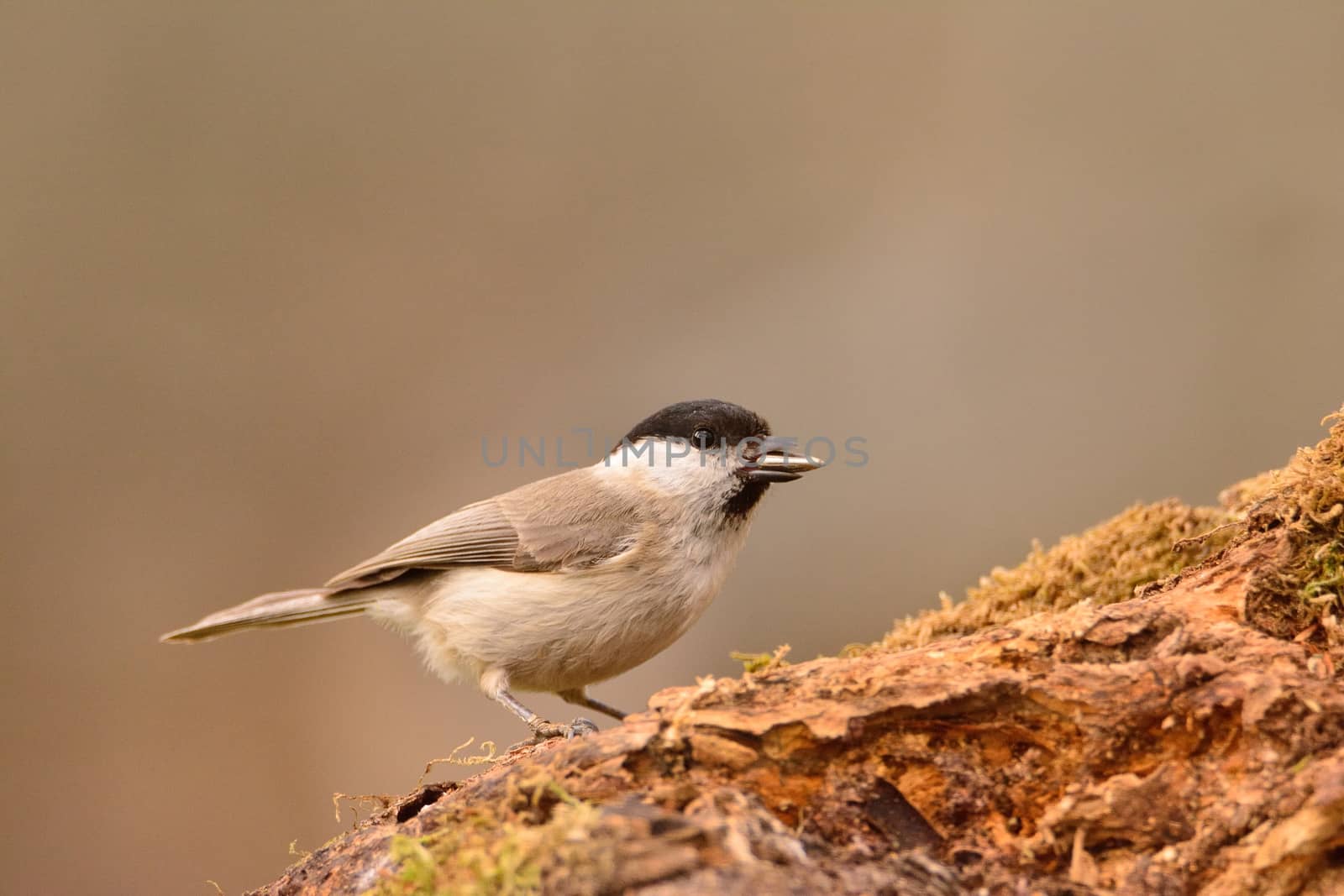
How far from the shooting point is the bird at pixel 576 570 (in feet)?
8.81

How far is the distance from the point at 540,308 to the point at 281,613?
3008 mm

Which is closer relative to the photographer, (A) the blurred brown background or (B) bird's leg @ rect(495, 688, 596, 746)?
(B) bird's leg @ rect(495, 688, 596, 746)

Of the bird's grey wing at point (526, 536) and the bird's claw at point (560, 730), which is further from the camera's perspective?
the bird's grey wing at point (526, 536)

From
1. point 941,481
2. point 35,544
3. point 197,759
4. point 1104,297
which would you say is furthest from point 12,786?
point 1104,297

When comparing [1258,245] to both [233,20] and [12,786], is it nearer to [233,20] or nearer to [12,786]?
[233,20]

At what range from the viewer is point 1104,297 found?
529 cm

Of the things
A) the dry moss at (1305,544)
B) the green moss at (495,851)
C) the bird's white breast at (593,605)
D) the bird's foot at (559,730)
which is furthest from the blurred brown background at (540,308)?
the green moss at (495,851)

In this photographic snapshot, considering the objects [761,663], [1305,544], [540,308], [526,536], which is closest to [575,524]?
[526,536]

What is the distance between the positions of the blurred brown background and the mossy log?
135 inches

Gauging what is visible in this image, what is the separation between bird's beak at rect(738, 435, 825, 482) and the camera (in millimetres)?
2789

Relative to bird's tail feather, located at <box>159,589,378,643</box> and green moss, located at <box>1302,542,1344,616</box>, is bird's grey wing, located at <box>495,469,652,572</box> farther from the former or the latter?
green moss, located at <box>1302,542,1344,616</box>

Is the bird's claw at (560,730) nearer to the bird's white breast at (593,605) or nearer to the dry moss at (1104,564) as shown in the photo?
the bird's white breast at (593,605)

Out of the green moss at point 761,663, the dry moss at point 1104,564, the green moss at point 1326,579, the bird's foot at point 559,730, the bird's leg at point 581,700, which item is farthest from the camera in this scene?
the bird's leg at point 581,700

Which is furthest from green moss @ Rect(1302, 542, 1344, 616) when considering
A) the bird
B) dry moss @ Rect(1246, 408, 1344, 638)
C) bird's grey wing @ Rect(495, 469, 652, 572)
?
bird's grey wing @ Rect(495, 469, 652, 572)
